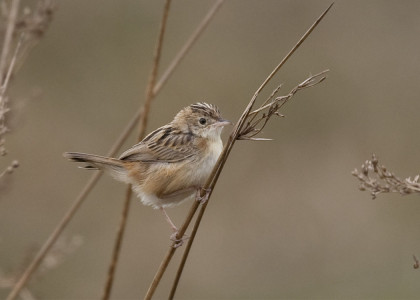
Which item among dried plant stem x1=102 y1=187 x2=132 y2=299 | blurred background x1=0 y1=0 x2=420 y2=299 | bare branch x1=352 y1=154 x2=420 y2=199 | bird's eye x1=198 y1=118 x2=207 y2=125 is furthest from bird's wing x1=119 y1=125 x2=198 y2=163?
blurred background x1=0 y1=0 x2=420 y2=299

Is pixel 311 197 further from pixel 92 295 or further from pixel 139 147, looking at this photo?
pixel 139 147

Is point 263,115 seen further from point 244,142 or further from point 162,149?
point 244,142

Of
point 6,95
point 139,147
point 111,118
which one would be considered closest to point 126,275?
point 111,118

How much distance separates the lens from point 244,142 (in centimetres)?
1320

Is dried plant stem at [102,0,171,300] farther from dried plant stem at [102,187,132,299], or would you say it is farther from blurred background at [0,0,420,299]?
blurred background at [0,0,420,299]

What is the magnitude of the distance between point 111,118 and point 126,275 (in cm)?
273

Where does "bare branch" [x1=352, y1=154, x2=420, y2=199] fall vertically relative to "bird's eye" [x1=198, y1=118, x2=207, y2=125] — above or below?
below

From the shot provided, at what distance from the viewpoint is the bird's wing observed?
4.84 meters

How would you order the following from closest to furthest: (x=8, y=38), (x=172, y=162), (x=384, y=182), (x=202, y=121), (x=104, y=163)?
(x=384, y=182) → (x=8, y=38) → (x=104, y=163) → (x=172, y=162) → (x=202, y=121)

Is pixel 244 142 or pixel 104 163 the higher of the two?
pixel 244 142

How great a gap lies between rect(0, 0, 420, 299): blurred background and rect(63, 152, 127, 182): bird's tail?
22.1ft

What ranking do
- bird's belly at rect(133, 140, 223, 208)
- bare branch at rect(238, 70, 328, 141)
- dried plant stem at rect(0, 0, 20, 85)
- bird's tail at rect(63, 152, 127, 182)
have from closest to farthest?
1. bare branch at rect(238, 70, 328, 141)
2. dried plant stem at rect(0, 0, 20, 85)
3. bird's tail at rect(63, 152, 127, 182)
4. bird's belly at rect(133, 140, 223, 208)

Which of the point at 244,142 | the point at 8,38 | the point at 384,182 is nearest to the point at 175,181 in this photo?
the point at 8,38

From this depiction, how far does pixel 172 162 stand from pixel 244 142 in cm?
839
